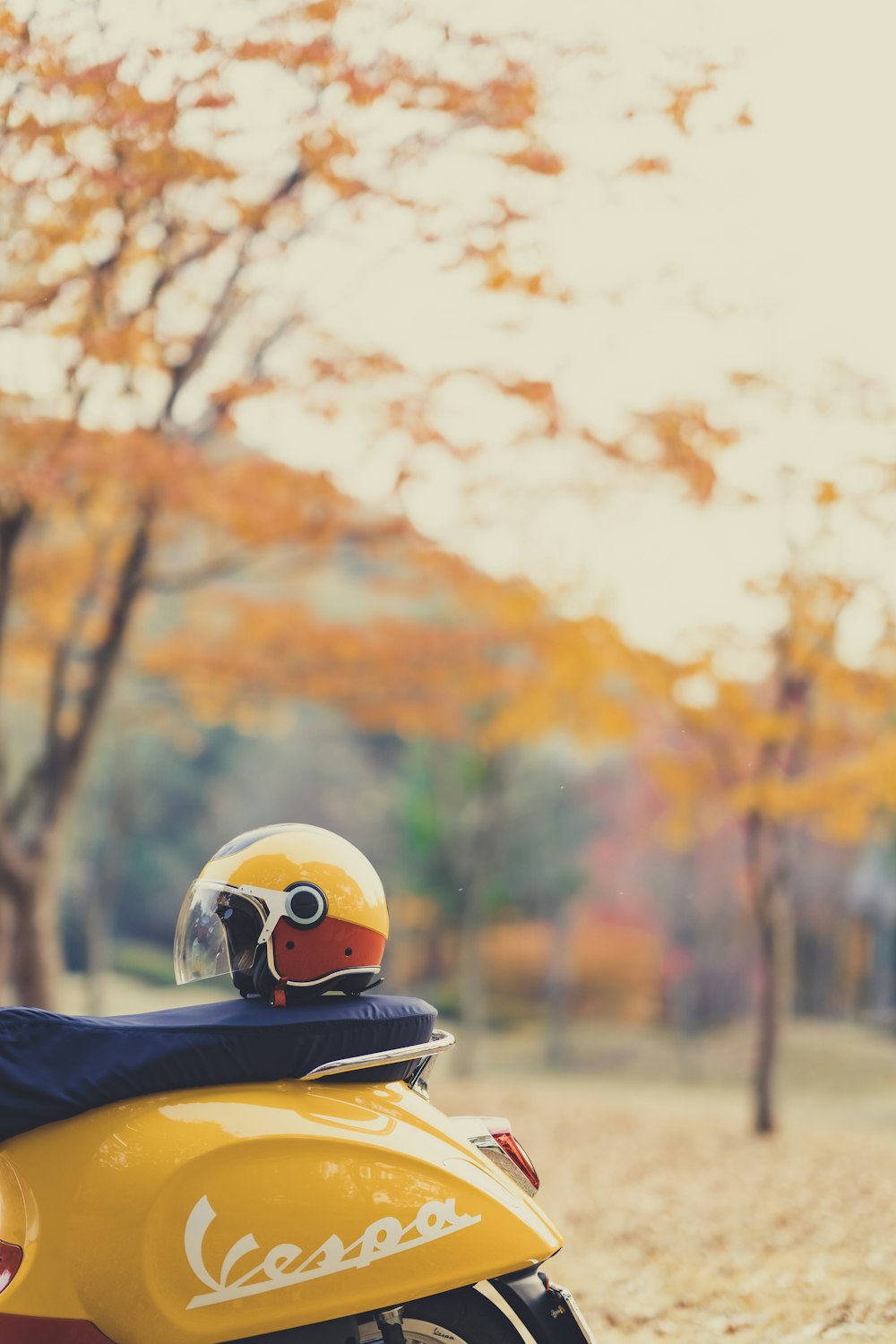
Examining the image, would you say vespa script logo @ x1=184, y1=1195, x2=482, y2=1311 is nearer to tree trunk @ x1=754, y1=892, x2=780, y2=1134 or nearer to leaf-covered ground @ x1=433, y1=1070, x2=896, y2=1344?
leaf-covered ground @ x1=433, y1=1070, x2=896, y2=1344

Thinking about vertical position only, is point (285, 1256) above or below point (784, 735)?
below

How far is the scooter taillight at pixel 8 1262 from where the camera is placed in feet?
8.73

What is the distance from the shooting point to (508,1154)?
10.0 feet

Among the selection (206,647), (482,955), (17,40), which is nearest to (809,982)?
(482,955)

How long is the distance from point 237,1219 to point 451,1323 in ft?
1.73

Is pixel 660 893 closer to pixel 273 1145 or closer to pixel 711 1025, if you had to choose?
pixel 711 1025

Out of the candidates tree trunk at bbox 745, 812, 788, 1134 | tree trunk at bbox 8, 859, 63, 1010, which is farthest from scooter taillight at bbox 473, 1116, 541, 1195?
tree trunk at bbox 745, 812, 788, 1134

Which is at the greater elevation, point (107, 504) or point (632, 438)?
point (632, 438)

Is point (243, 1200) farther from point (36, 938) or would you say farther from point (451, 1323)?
point (36, 938)

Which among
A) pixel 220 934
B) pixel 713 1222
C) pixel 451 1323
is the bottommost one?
pixel 713 1222

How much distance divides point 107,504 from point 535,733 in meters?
5.33

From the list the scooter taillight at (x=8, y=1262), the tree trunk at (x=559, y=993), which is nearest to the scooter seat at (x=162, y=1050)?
the scooter taillight at (x=8, y=1262)

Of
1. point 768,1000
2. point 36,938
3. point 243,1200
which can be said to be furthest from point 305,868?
point 768,1000

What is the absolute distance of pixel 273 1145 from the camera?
108 inches
